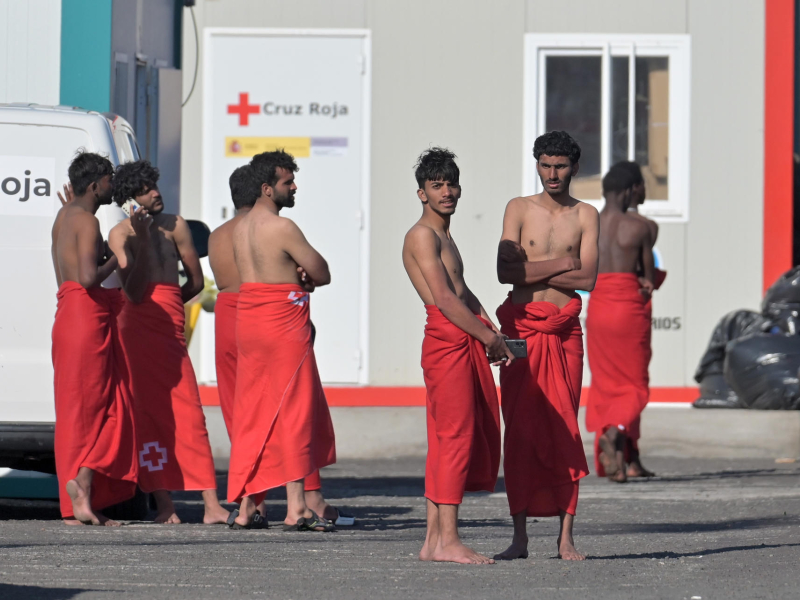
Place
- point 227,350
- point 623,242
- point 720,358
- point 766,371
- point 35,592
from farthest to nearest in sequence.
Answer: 1. point 720,358
2. point 766,371
3. point 623,242
4. point 227,350
5. point 35,592

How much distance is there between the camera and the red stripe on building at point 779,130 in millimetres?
12336

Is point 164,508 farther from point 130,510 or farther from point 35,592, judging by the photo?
point 35,592

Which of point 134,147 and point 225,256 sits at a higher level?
point 134,147

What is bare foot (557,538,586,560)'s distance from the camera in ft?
19.2

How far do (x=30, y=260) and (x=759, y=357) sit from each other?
19.6 ft

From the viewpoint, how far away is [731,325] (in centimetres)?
1199

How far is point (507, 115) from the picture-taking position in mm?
12484

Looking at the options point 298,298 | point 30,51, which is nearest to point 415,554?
point 298,298

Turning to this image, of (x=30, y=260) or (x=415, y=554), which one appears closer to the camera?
(x=415, y=554)

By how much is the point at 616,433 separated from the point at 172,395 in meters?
3.49

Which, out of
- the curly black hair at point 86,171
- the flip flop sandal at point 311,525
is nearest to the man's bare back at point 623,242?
the flip flop sandal at point 311,525

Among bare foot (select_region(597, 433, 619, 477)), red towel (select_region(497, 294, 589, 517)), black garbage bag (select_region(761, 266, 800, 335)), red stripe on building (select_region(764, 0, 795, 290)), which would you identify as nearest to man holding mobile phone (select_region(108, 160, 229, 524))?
red towel (select_region(497, 294, 589, 517))

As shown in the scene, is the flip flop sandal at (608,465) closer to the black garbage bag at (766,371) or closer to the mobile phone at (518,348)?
the black garbage bag at (766,371)

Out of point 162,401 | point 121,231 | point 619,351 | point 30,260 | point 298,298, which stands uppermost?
point 121,231
